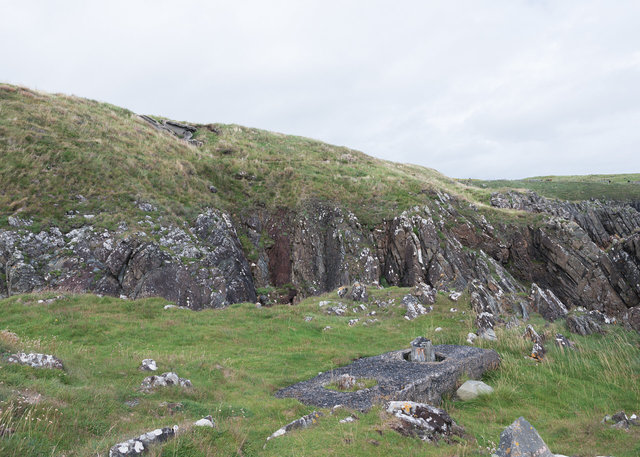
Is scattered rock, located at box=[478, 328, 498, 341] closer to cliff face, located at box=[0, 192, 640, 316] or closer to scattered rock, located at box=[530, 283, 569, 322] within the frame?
cliff face, located at box=[0, 192, 640, 316]

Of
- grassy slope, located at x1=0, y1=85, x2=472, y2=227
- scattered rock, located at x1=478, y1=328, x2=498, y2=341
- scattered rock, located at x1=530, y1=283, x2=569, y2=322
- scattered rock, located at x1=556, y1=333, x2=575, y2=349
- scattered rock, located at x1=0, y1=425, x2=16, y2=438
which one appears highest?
grassy slope, located at x1=0, y1=85, x2=472, y2=227

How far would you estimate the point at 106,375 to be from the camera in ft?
36.1

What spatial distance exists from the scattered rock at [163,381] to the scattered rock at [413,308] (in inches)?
575

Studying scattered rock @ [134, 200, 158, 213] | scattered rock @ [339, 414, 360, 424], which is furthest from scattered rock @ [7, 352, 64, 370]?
scattered rock @ [134, 200, 158, 213]

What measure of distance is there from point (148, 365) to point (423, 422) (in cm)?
888

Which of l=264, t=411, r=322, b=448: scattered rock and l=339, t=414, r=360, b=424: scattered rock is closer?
l=264, t=411, r=322, b=448: scattered rock

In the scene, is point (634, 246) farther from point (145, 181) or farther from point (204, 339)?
point (145, 181)

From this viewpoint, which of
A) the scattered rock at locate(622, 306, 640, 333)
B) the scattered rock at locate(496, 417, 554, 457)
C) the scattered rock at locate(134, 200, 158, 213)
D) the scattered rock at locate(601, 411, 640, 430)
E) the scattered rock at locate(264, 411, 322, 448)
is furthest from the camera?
the scattered rock at locate(134, 200, 158, 213)

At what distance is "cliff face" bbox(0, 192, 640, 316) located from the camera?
78.0 feet

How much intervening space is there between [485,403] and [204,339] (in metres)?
12.4

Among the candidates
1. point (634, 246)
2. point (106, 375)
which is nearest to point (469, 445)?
point (106, 375)

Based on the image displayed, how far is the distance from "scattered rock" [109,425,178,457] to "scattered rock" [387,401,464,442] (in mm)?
4544

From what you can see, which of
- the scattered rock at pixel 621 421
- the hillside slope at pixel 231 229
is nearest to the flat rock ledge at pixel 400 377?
the scattered rock at pixel 621 421

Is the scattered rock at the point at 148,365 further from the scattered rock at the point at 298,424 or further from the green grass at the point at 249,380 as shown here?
the scattered rock at the point at 298,424
